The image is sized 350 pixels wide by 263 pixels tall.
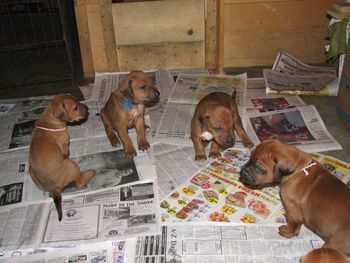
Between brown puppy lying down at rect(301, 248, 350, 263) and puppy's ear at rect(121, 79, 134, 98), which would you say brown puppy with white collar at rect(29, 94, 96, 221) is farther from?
brown puppy lying down at rect(301, 248, 350, 263)

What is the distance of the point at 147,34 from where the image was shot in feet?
11.7

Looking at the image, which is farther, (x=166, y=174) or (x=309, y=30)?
(x=309, y=30)

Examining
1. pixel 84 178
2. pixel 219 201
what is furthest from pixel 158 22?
pixel 219 201

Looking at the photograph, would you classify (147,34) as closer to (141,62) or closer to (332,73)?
(141,62)

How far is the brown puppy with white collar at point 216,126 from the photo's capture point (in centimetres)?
226

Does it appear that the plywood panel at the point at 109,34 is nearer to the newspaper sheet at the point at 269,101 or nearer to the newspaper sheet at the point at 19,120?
the newspaper sheet at the point at 19,120

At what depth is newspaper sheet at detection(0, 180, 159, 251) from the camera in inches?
74.4

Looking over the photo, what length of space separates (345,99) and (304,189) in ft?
4.42

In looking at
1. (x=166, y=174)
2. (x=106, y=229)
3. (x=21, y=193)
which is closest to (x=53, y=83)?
(x=21, y=193)

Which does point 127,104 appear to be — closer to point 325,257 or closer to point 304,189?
point 304,189

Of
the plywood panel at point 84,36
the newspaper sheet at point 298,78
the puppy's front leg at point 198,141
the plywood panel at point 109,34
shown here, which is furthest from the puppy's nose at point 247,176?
the plywood panel at point 84,36

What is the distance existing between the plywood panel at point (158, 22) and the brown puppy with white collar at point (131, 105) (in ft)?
3.95

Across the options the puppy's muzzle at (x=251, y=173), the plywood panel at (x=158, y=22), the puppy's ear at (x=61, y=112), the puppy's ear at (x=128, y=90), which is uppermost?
the plywood panel at (x=158, y=22)

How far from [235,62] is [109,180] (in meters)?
2.11
